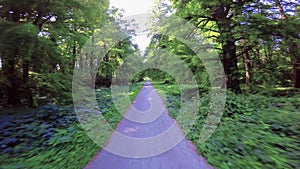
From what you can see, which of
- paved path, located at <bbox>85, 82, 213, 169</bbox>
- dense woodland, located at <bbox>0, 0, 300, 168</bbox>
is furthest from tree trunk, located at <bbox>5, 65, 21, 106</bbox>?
paved path, located at <bbox>85, 82, 213, 169</bbox>

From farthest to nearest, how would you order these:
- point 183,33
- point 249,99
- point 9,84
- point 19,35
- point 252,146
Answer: point 183,33 < point 249,99 < point 9,84 < point 19,35 < point 252,146

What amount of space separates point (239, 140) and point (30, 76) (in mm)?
6584

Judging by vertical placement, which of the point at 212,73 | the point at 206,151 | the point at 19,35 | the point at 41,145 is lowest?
the point at 206,151

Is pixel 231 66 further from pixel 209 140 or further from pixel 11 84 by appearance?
pixel 11 84

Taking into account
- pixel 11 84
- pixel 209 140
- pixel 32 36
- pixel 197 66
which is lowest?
pixel 209 140

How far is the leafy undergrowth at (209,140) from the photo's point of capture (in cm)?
362

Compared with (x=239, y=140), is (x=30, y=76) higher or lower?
higher

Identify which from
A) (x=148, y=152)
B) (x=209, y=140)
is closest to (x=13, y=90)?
(x=148, y=152)

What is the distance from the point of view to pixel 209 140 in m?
5.04

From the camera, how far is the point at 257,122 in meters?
5.38

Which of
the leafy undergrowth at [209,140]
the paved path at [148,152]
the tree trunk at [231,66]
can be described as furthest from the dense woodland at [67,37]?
the paved path at [148,152]

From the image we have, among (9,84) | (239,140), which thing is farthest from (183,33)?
(9,84)

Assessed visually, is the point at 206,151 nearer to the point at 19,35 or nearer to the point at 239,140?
the point at 239,140

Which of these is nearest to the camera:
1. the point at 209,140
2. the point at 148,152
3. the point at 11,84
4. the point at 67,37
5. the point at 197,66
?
the point at 148,152
